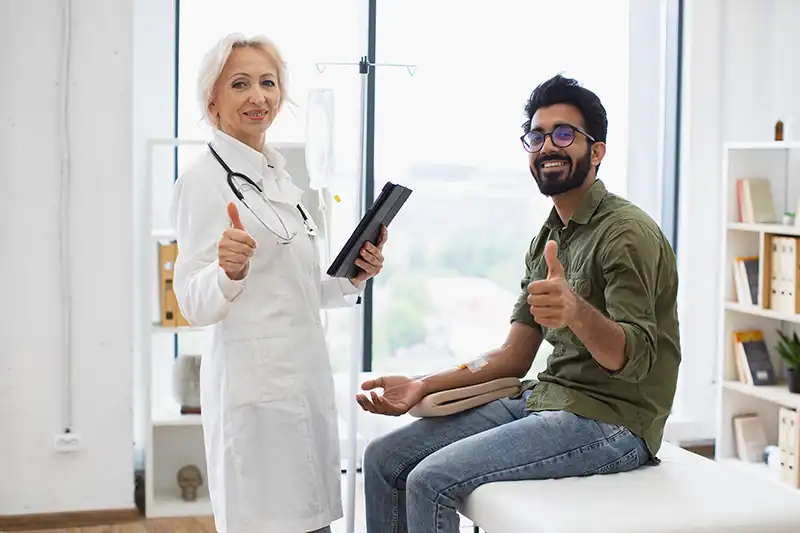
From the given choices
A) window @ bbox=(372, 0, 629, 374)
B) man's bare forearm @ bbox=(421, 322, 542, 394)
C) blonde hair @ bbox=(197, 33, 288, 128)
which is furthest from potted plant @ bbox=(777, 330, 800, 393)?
blonde hair @ bbox=(197, 33, 288, 128)

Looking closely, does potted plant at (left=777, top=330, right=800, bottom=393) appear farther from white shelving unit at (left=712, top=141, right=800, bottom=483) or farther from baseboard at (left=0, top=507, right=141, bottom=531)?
baseboard at (left=0, top=507, right=141, bottom=531)

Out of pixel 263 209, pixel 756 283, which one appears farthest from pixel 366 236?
pixel 756 283

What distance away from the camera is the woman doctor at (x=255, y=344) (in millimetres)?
2221

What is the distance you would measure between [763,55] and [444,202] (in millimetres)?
1520

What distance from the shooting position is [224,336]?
2234 millimetres

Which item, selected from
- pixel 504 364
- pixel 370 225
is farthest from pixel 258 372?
pixel 504 364

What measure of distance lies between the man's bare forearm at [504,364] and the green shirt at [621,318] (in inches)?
7.2

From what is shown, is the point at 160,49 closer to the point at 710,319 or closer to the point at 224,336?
the point at 224,336

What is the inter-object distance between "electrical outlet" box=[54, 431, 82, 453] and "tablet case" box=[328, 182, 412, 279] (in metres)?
1.63

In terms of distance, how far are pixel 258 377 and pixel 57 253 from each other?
1.66 m

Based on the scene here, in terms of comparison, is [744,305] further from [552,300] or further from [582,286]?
[552,300]

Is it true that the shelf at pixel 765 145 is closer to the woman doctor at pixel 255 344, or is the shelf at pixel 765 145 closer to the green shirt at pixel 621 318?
the green shirt at pixel 621 318

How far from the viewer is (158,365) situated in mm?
4055

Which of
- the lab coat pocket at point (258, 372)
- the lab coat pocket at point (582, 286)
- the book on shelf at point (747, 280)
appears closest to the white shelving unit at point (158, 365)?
the lab coat pocket at point (258, 372)
